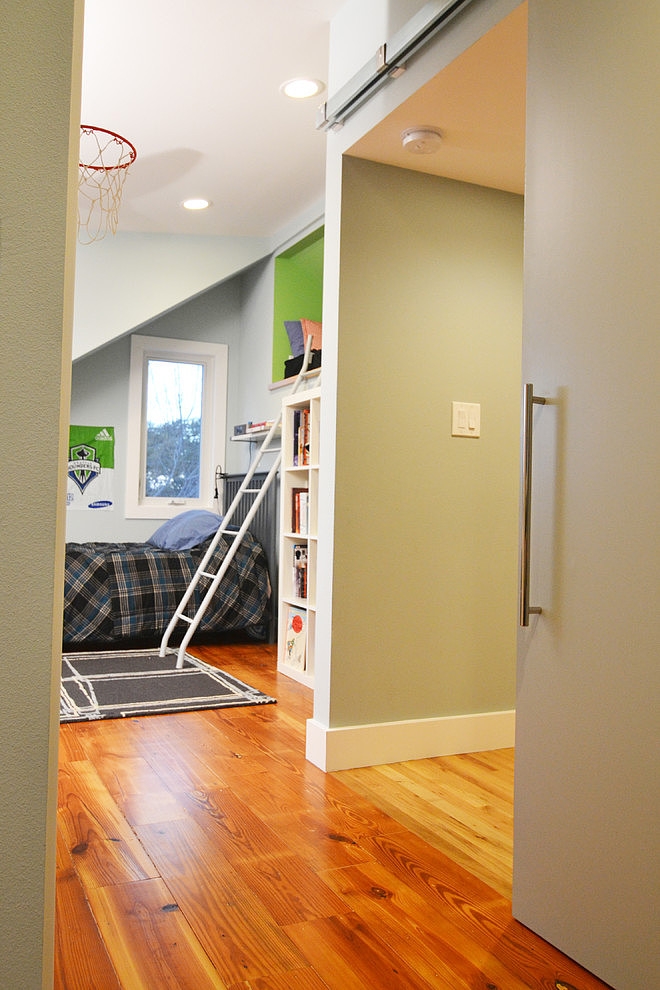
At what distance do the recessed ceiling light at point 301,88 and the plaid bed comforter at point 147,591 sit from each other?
243 cm

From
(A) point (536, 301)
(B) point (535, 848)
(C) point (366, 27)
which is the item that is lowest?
(B) point (535, 848)

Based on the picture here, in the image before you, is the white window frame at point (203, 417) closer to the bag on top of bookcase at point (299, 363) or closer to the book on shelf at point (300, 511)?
the bag on top of bookcase at point (299, 363)

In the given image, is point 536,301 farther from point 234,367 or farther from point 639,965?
point 234,367

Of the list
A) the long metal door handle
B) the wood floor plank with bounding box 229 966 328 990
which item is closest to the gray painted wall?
the long metal door handle

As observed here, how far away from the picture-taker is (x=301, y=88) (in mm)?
3287

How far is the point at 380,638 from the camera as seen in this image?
271 centimetres

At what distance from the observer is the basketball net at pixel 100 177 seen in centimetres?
375

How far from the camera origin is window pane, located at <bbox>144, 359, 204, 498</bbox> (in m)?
6.05

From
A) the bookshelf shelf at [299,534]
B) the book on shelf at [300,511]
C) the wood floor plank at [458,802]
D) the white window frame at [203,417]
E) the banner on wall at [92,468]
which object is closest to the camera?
the wood floor plank at [458,802]

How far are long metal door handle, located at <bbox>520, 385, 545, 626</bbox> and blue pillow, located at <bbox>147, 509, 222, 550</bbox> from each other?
3.39 metres

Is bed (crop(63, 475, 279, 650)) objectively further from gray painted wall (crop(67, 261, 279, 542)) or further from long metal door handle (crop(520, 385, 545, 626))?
long metal door handle (crop(520, 385, 545, 626))

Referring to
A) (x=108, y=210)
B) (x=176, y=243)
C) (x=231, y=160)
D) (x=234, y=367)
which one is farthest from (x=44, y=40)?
(x=234, y=367)

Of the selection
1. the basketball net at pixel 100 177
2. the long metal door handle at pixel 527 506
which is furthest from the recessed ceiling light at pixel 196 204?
the long metal door handle at pixel 527 506

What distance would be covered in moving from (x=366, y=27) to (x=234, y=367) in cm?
378
